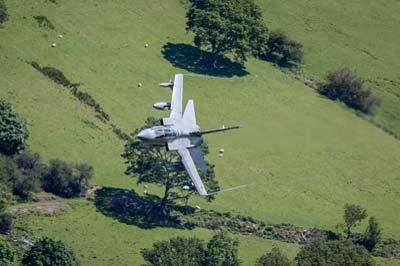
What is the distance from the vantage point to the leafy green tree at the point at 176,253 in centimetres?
17112

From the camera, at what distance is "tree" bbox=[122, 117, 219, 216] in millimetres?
193250

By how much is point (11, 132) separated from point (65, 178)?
10.1 metres

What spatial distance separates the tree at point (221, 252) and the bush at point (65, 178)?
80.3 ft

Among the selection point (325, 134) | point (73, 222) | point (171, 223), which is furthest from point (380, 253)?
point (73, 222)

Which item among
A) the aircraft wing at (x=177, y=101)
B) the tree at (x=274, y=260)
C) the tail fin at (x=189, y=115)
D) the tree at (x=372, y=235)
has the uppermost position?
the aircraft wing at (x=177, y=101)

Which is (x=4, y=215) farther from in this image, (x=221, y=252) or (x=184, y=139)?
(x=184, y=139)

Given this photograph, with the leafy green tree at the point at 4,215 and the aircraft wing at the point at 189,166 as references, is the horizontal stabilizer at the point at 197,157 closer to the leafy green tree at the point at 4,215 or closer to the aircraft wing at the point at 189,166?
the aircraft wing at the point at 189,166

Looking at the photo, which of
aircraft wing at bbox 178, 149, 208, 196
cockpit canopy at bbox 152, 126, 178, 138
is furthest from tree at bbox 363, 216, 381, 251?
cockpit canopy at bbox 152, 126, 178, 138

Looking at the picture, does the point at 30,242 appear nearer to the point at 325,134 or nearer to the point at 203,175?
the point at 203,175

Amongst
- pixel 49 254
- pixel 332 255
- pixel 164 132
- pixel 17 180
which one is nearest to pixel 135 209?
pixel 17 180

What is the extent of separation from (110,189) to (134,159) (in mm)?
5539

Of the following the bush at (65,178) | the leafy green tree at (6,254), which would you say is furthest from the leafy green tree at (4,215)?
the bush at (65,178)

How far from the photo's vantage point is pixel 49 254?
16662 cm

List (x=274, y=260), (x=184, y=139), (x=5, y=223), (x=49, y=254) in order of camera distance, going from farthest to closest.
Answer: (x=5, y=223) → (x=274, y=260) → (x=49, y=254) → (x=184, y=139)
